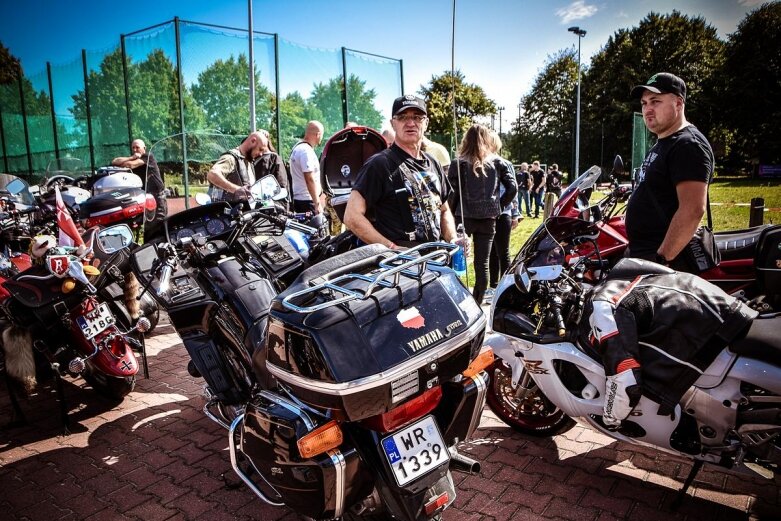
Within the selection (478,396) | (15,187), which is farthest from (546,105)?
(478,396)

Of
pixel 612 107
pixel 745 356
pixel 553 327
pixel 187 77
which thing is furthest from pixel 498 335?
pixel 612 107

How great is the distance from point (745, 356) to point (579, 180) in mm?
1451

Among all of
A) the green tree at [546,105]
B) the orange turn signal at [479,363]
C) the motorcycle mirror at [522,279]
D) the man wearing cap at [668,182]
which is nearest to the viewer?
the orange turn signal at [479,363]

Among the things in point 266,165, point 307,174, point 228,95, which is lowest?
point 307,174

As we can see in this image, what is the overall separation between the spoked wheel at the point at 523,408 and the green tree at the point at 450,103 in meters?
36.7

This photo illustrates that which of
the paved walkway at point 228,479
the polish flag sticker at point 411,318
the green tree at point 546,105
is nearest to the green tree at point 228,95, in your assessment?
the paved walkway at point 228,479

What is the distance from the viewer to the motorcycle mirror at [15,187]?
234 inches

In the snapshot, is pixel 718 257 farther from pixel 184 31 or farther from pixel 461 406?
pixel 184 31

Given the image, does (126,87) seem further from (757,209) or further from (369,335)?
(369,335)

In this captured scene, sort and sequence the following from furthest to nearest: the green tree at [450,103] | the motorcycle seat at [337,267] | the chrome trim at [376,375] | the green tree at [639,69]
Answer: the green tree at [450,103], the green tree at [639,69], the motorcycle seat at [337,267], the chrome trim at [376,375]

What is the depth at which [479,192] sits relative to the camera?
17.5 feet

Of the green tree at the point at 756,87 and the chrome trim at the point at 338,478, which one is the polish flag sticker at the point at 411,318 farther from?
the green tree at the point at 756,87

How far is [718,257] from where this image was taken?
3391 mm

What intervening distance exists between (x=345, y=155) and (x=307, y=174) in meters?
1.45
